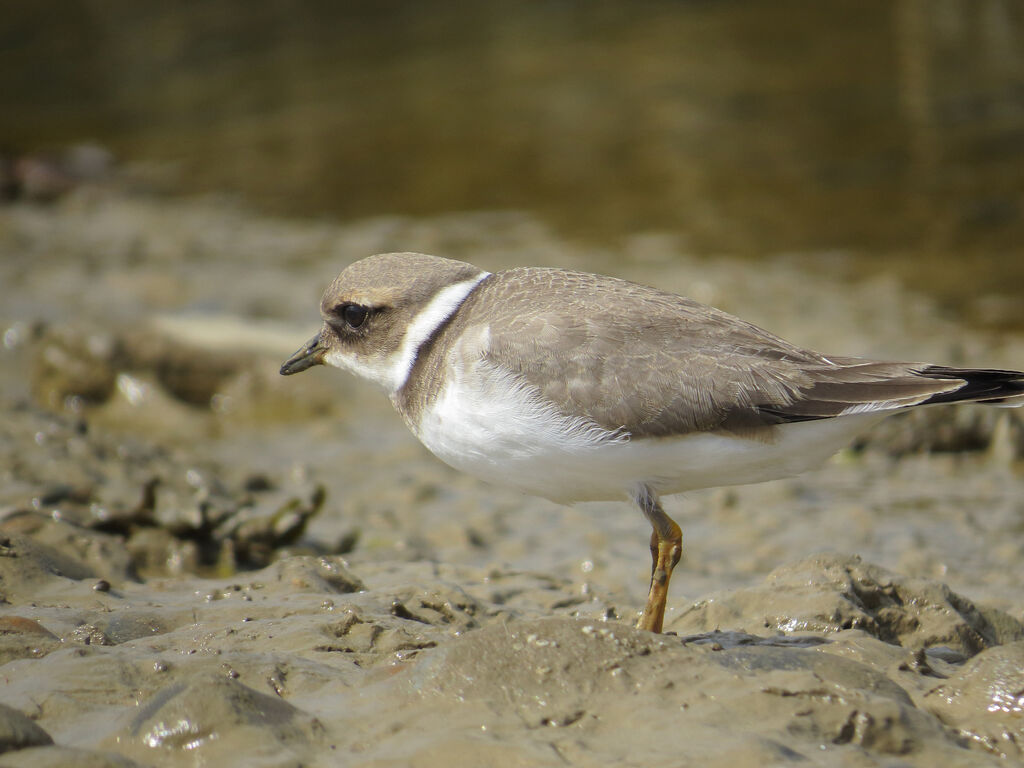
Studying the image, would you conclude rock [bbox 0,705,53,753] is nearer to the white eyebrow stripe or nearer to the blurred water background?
the white eyebrow stripe

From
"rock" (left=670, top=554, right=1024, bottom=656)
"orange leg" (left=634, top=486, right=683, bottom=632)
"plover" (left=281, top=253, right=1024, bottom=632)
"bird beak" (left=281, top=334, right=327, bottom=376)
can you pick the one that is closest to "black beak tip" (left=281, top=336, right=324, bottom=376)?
"bird beak" (left=281, top=334, right=327, bottom=376)

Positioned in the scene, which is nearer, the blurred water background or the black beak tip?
the black beak tip

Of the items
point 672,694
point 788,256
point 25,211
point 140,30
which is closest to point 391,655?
point 672,694

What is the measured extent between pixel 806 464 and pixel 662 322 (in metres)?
0.87

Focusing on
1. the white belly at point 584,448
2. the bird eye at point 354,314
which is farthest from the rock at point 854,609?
the bird eye at point 354,314

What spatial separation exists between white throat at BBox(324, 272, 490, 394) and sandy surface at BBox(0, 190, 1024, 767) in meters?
1.01

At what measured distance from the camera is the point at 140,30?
83.6 feet

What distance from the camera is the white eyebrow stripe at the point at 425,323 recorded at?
521 cm

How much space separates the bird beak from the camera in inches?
225

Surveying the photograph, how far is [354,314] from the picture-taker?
17.8 feet

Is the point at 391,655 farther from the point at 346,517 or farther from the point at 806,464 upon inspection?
the point at 346,517

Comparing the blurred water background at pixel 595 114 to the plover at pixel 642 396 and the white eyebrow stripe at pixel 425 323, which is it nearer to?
the plover at pixel 642 396

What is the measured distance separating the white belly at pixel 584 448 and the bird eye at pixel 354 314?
81 centimetres

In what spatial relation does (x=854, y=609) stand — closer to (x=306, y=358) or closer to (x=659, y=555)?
(x=659, y=555)
